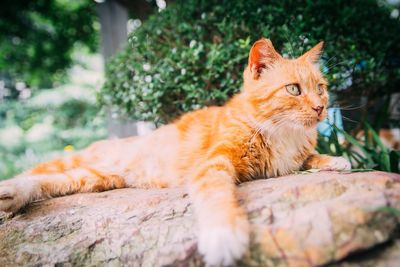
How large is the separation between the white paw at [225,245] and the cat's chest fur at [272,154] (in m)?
0.69

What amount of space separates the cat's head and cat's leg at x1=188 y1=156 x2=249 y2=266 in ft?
1.59

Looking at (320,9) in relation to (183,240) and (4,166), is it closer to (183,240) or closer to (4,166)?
(183,240)

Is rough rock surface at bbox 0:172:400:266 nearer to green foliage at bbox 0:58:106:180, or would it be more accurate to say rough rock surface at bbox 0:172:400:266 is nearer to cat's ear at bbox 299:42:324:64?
cat's ear at bbox 299:42:324:64

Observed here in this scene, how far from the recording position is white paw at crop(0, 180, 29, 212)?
2.01m

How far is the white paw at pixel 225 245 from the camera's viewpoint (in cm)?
120

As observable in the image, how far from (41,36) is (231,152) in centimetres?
782

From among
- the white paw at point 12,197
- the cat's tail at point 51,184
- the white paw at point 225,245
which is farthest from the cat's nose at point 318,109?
the white paw at point 12,197

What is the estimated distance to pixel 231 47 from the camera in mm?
2631

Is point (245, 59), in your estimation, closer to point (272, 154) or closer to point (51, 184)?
point (272, 154)

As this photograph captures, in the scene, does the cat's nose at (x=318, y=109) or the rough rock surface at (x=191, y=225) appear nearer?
the rough rock surface at (x=191, y=225)

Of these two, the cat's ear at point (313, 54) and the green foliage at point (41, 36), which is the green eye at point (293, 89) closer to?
the cat's ear at point (313, 54)

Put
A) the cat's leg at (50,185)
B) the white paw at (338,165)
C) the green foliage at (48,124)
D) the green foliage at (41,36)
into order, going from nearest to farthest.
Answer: the white paw at (338,165), the cat's leg at (50,185), the green foliage at (48,124), the green foliage at (41,36)

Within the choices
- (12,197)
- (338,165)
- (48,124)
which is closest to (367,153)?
(338,165)

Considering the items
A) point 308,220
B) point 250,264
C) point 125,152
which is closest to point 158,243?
point 250,264
